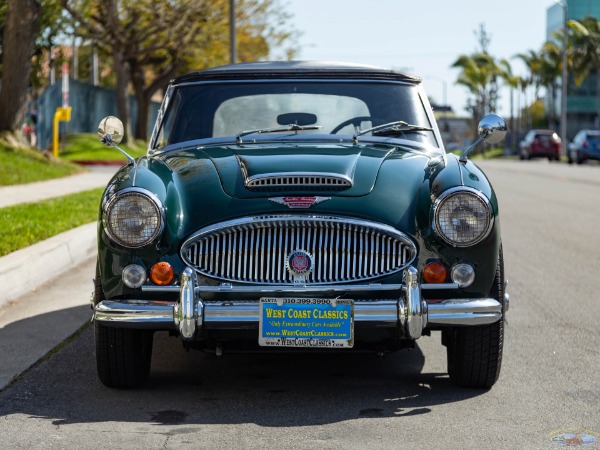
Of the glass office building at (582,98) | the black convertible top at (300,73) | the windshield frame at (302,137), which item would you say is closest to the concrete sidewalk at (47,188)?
the windshield frame at (302,137)

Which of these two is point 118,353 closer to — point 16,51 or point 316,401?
point 316,401

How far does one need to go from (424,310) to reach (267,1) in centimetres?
3804

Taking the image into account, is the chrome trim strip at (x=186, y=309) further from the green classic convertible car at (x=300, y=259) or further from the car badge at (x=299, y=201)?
the car badge at (x=299, y=201)

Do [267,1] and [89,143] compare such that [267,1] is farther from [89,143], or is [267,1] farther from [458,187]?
[458,187]

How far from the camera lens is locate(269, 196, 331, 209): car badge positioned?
500 centimetres

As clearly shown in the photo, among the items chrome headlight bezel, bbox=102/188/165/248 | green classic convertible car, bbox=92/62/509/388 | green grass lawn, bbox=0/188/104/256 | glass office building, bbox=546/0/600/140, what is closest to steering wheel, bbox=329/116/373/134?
green classic convertible car, bbox=92/62/509/388

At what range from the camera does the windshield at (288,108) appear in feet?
21.0

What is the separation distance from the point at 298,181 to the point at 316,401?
98 cm

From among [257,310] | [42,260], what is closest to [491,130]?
[257,310]

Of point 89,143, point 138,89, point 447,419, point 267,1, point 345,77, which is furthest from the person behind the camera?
point 138,89

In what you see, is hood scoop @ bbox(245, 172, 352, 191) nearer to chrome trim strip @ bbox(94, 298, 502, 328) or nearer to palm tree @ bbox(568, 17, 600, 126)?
chrome trim strip @ bbox(94, 298, 502, 328)

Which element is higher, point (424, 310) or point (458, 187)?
point (458, 187)

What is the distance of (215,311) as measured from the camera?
482 cm

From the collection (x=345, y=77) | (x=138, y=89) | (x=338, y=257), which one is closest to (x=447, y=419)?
(x=338, y=257)
